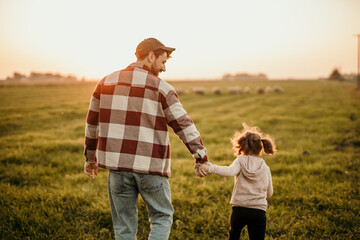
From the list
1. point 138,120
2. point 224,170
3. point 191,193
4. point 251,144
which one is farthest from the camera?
point 191,193

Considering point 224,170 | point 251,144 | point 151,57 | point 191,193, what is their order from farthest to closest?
1. point 191,193
2. point 251,144
3. point 224,170
4. point 151,57

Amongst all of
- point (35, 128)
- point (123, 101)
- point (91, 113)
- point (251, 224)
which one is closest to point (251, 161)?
point (251, 224)

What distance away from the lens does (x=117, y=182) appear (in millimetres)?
2172

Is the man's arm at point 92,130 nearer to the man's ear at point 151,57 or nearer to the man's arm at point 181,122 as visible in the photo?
the man's ear at point 151,57

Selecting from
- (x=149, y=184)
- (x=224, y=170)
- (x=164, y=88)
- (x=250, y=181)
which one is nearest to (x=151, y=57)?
(x=164, y=88)

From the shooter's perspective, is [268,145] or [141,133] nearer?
[141,133]

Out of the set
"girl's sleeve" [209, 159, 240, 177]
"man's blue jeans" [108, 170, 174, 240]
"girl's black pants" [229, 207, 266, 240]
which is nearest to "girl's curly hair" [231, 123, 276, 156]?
"girl's sleeve" [209, 159, 240, 177]

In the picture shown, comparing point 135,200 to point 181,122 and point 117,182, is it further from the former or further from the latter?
point 181,122

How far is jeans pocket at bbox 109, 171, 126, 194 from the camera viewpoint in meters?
2.16

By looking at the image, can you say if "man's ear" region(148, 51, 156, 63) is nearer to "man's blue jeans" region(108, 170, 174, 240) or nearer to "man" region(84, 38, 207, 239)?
"man" region(84, 38, 207, 239)

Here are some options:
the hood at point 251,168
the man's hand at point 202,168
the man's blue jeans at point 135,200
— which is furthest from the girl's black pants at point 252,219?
the man's blue jeans at point 135,200

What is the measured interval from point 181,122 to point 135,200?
0.88 metres

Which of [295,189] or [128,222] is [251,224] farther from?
[295,189]

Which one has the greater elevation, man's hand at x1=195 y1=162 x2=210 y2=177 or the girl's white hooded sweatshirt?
man's hand at x1=195 y1=162 x2=210 y2=177
